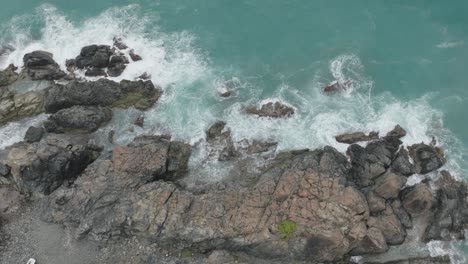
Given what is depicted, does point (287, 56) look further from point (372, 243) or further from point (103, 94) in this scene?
point (372, 243)

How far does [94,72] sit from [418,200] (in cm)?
4568

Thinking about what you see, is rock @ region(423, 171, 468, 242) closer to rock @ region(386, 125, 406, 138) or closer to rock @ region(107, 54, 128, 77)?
rock @ region(386, 125, 406, 138)

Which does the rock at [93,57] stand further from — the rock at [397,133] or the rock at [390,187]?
the rock at [390,187]

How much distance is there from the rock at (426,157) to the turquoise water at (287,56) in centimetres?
166

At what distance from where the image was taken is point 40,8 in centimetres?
7438

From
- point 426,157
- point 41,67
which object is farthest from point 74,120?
point 426,157

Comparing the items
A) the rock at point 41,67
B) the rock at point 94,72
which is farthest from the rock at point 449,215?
the rock at point 41,67

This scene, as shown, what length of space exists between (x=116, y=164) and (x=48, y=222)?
31.6 feet

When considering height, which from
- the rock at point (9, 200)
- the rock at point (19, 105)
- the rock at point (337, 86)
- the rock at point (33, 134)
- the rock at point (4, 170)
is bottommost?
the rock at point (9, 200)

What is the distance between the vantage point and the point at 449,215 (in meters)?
50.8

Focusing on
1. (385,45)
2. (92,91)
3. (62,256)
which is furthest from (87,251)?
(385,45)

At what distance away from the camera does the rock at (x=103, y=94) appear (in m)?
59.7

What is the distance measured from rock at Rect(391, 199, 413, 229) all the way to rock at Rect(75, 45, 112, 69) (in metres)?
43.4

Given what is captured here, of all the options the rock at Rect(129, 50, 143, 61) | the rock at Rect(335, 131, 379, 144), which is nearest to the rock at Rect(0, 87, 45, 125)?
the rock at Rect(129, 50, 143, 61)
